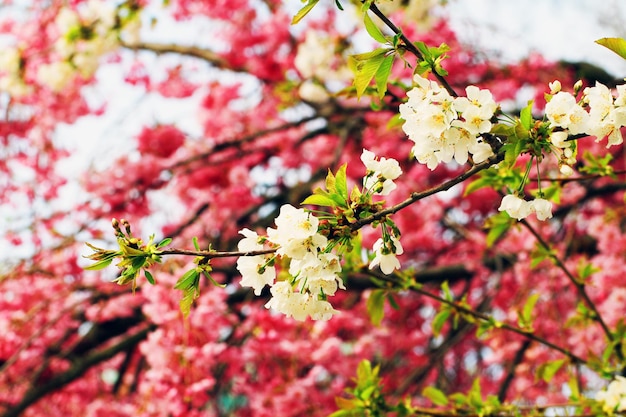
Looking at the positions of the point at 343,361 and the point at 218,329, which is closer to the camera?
the point at 218,329

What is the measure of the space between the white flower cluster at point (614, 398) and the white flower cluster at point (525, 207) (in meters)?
0.80

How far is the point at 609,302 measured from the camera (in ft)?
11.8

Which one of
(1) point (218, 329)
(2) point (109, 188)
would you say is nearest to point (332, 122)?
(2) point (109, 188)

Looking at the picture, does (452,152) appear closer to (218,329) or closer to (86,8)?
(218,329)

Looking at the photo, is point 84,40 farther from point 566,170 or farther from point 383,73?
point 566,170

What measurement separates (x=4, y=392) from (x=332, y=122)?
2636 millimetres

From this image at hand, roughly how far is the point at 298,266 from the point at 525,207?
0.40 metres

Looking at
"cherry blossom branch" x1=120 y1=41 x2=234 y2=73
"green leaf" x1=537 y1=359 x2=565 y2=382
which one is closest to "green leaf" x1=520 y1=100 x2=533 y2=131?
"green leaf" x1=537 y1=359 x2=565 y2=382

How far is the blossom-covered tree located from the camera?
103 centimetres

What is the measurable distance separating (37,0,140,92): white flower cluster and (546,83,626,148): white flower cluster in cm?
287

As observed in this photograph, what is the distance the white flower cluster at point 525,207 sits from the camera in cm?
103

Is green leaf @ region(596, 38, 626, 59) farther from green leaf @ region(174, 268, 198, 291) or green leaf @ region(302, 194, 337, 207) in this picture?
green leaf @ region(174, 268, 198, 291)

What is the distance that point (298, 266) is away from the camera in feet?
3.20

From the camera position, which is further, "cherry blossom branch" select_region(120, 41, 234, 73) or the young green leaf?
"cherry blossom branch" select_region(120, 41, 234, 73)
